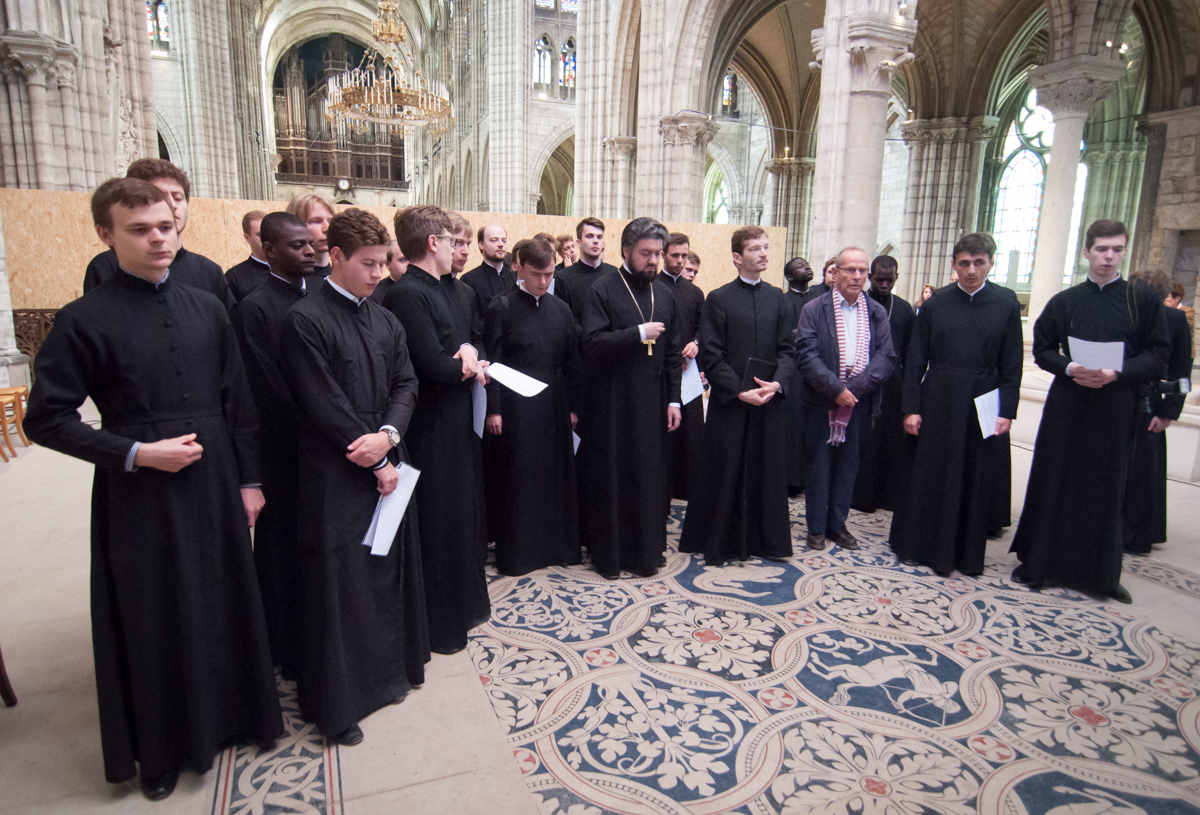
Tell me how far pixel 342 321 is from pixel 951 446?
11.0ft

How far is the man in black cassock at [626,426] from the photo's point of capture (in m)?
3.87

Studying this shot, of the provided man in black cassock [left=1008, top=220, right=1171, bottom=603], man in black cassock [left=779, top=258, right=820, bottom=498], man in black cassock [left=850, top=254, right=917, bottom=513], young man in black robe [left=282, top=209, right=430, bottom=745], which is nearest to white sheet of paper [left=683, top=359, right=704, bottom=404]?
man in black cassock [left=779, top=258, right=820, bottom=498]

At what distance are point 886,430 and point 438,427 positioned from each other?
368 cm

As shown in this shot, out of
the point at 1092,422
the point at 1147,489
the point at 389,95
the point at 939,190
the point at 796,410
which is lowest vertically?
the point at 1147,489

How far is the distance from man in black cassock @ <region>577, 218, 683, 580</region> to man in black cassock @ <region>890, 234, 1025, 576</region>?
1.59 metres

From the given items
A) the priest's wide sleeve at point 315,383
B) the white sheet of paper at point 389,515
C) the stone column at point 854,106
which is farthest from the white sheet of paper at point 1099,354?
the stone column at point 854,106

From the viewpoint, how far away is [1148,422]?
4.27m

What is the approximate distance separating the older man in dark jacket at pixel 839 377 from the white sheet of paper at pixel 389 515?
264 centimetres

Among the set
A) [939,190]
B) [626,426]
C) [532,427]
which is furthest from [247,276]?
[939,190]

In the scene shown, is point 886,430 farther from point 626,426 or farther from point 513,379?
point 513,379

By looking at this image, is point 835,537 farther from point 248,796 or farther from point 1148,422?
point 248,796

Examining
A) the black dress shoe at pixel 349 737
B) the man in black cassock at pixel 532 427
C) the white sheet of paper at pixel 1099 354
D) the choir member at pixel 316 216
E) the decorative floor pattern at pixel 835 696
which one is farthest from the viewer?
the man in black cassock at pixel 532 427

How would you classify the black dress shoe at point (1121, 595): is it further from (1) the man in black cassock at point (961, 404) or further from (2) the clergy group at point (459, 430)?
(1) the man in black cassock at point (961, 404)

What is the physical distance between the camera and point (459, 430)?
311 centimetres
